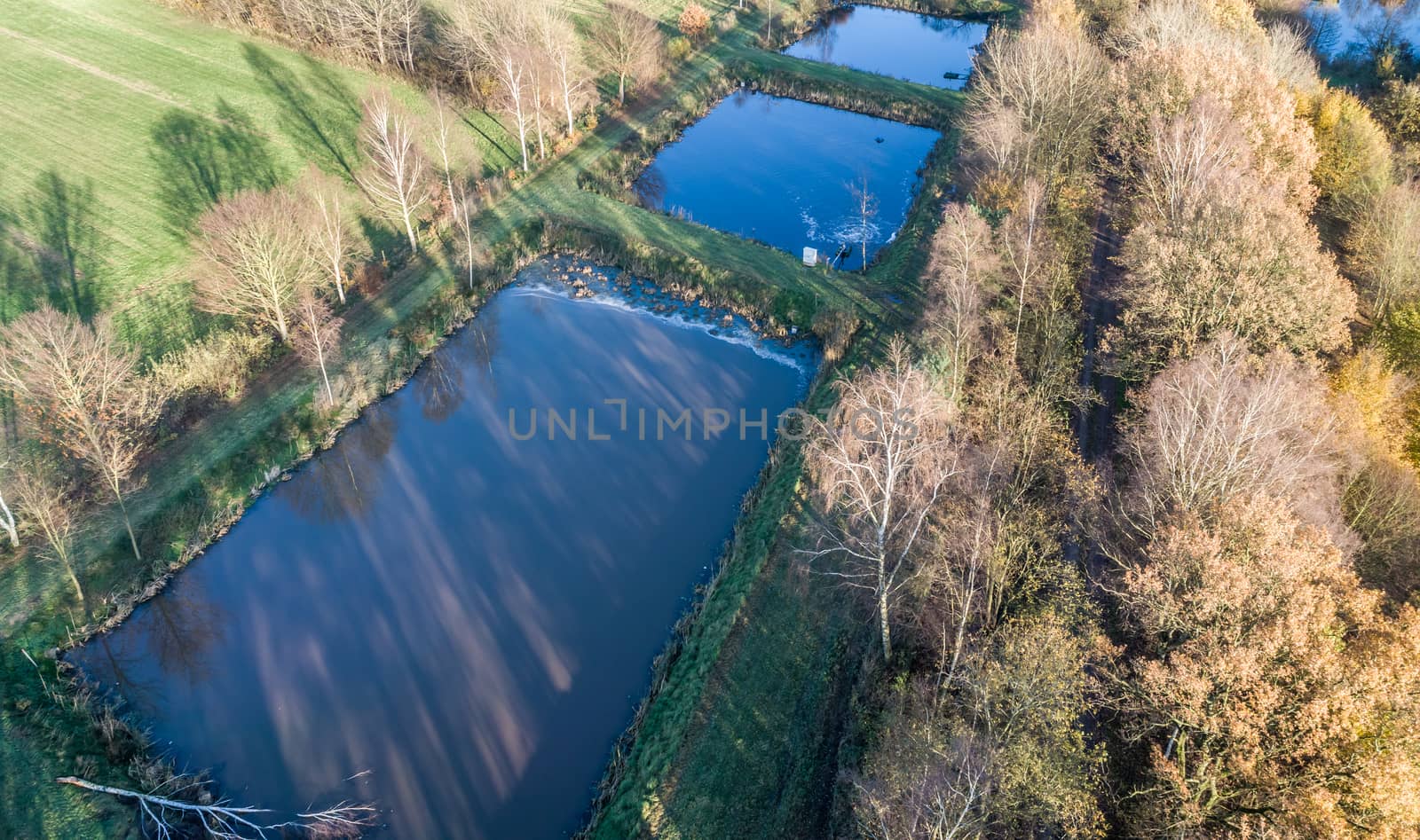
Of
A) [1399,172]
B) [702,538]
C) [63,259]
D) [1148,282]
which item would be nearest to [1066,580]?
[702,538]

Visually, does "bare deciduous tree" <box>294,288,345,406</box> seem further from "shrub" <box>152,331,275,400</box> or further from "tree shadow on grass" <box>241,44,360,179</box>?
"tree shadow on grass" <box>241,44,360,179</box>

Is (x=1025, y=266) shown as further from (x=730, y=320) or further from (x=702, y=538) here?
(x=702, y=538)

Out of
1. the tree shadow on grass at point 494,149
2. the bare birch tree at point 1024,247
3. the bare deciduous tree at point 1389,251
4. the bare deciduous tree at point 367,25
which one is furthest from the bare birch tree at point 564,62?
the bare deciduous tree at point 1389,251

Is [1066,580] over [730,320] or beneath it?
over

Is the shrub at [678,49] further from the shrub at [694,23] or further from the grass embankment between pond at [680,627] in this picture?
the grass embankment between pond at [680,627]

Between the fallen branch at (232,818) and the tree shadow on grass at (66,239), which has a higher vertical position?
the tree shadow on grass at (66,239)

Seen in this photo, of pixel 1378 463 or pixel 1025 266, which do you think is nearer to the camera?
pixel 1378 463
